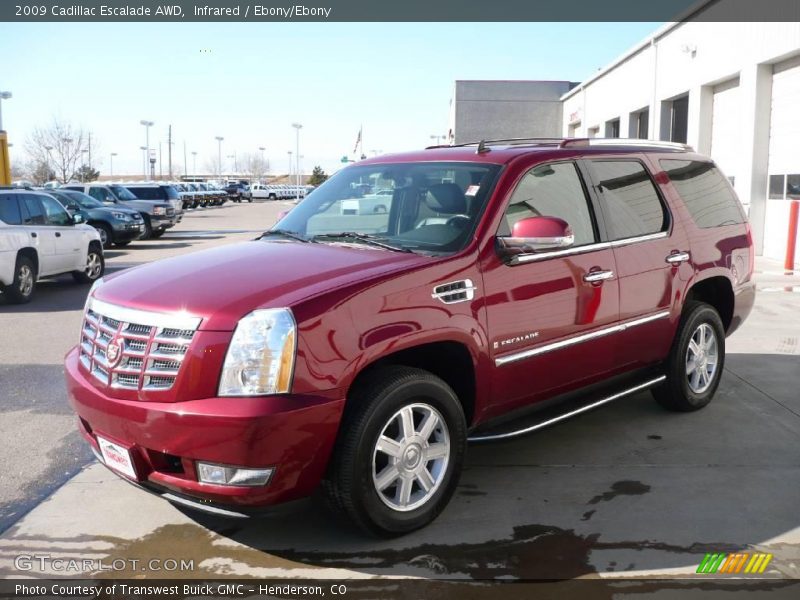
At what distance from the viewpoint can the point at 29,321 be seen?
10.4 metres

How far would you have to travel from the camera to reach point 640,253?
5.21 m

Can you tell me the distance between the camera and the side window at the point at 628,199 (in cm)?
514

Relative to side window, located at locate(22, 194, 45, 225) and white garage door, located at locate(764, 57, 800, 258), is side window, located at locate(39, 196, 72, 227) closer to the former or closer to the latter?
side window, located at locate(22, 194, 45, 225)

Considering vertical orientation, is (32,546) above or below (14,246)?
below

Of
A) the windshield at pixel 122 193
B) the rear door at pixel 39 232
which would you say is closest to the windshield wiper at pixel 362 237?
the rear door at pixel 39 232

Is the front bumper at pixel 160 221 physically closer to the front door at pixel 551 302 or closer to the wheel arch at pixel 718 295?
the wheel arch at pixel 718 295

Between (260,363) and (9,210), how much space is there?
10186 mm

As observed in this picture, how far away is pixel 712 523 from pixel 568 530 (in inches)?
29.6

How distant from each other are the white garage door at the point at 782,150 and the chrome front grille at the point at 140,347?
15.4 m

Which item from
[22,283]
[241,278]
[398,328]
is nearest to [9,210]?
[22,283]

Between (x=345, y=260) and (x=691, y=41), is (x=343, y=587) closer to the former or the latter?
(x=345, y=260)

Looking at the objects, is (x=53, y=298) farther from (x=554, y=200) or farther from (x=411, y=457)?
(x=411, y=457)

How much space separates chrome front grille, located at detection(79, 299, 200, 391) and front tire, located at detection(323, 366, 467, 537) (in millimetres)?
801

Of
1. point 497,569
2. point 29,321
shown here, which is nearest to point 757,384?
point 497,569
